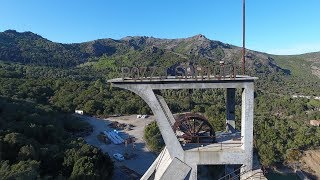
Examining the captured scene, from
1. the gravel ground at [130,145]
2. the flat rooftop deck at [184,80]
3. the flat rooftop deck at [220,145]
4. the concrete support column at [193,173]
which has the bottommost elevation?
the gravel ground at [130,145]

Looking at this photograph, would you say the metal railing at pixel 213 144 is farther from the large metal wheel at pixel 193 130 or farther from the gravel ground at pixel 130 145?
the gravel ground at pixel 130 145

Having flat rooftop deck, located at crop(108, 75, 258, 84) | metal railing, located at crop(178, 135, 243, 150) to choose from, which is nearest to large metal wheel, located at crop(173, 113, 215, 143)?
metal railing, located at crop(178, 135, 243, 150)

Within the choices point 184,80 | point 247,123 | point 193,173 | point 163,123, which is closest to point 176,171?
point 193,173

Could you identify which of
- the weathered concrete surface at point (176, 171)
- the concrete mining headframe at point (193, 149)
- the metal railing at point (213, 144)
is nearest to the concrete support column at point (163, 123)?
the concrete mining headframe at point (193, 149)

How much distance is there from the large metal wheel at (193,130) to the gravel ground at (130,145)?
2381 centimetres

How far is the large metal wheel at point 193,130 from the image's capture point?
23078mm

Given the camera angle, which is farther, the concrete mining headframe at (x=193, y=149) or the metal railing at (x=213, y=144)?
the metal railing at (x=213, y=144)

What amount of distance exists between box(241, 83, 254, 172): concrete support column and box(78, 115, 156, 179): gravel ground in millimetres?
27994

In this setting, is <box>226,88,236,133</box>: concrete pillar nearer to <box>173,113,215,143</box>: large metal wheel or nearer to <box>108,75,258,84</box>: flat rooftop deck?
<box>173,113,215,143</box>: large metal wheel

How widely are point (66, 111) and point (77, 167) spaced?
138 feet

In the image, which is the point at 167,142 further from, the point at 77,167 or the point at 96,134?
the point at 96,134

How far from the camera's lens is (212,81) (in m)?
20.6

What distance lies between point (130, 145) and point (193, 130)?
3894 cm

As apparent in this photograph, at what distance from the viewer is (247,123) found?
20547 millimetres
